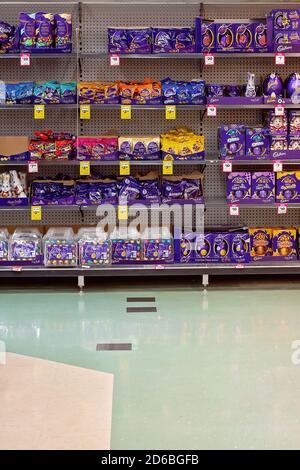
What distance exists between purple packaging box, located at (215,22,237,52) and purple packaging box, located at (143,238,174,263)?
69.6 inches

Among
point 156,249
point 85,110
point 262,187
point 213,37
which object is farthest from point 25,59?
point 262,187

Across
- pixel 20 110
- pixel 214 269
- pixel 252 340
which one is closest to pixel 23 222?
pixel 20 110

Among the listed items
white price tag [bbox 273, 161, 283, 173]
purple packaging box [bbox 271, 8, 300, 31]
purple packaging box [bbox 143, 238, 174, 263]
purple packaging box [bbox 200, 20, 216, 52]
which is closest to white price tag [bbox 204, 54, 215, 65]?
purple packaging box [bbox 200, 20, 216, 52]

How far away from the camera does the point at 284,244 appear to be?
6.13m

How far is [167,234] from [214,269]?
53 cm

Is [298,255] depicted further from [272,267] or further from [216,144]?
[216,144]

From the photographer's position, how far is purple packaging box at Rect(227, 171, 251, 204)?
6074mm

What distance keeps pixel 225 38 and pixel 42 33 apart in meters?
1.61

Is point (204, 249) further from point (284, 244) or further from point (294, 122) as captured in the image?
point (294, 122)

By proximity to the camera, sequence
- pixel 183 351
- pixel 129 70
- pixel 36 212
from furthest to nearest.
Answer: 1. pixel 129 70
2. pixel 36 212
3. pixel 183 351

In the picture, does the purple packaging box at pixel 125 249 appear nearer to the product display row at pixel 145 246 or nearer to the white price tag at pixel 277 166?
the product display row at pixel 145 246

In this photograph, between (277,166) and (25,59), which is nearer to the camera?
(25,59)

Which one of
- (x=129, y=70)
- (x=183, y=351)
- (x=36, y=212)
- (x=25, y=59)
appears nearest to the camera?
(x=183, y=351)

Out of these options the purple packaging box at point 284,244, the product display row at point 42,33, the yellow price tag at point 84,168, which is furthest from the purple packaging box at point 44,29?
the purple packaging box at point 284,244
